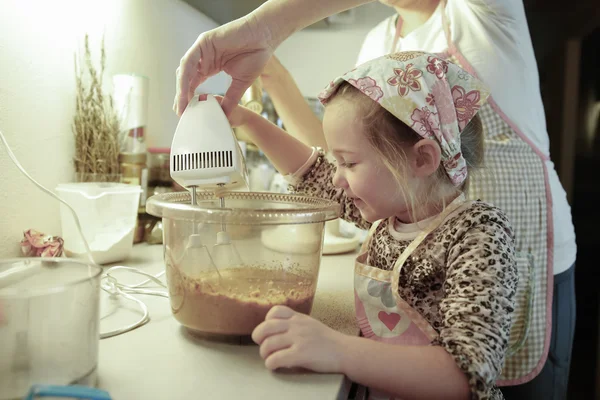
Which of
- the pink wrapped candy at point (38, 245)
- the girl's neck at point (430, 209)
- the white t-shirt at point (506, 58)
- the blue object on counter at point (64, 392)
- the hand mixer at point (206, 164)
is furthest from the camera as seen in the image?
the white t-shirt at point (506, 58)

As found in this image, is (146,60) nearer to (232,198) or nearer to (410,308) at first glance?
(232,198)

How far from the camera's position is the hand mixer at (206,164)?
2.06ft

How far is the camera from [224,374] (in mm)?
535

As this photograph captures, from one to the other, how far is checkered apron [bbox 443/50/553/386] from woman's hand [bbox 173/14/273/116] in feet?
1.39

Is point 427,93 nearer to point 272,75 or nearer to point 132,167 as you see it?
point 272,75

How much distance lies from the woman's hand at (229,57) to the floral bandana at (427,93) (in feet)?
0.57

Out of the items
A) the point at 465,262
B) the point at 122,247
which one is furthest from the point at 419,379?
the point at 122,247

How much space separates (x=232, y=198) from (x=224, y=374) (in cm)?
32

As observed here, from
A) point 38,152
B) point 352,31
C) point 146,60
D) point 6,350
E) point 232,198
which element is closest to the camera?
point 6,350

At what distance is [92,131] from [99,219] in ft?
0.66

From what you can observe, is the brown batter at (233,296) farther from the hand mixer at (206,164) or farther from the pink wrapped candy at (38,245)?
the pink wrapped candy at (38,245)

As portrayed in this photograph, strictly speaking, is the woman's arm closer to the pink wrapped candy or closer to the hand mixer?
the hand mixer

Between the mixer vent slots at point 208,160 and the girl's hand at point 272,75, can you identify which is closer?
the mixer vent slots at point 208,160

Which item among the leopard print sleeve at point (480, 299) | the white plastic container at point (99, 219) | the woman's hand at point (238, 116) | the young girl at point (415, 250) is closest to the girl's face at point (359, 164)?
the young girl at point (415, 250)
